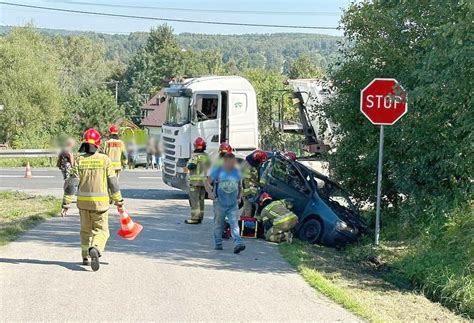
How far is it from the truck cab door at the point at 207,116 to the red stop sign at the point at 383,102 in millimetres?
6105

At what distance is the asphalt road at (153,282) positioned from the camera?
23.1 ft

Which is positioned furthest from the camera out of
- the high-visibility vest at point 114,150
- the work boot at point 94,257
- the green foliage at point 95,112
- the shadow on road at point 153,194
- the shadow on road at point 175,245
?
the green foliage at point 95,112

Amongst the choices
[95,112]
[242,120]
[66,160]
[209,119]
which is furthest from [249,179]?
[95,112]

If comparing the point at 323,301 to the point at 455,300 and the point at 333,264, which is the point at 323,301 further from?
the point at 333,264

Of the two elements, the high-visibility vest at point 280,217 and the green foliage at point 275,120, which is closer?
the high-visibility vest at point 280,217

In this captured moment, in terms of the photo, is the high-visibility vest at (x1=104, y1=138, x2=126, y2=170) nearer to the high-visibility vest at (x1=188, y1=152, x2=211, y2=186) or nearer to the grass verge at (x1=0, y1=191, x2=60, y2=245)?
the grass verge at (x1=0, y1=191, x2=60, y2=245)

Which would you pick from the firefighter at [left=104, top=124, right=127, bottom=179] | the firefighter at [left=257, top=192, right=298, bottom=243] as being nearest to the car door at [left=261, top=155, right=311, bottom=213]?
the firefighter at [left=257, top=192, right=298, bottom=243]

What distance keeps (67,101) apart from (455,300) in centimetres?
5721

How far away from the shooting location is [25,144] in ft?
147

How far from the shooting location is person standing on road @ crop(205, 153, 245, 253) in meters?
10.5

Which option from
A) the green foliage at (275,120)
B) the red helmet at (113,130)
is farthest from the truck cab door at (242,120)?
the red helmet at (113,130)

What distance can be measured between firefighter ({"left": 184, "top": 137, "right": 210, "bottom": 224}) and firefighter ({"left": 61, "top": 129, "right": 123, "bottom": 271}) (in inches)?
168

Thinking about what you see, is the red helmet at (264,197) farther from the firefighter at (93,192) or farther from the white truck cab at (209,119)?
the white truck cab at (209,119)

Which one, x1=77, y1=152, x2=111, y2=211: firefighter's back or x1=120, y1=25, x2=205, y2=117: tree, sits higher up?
x1=120, y1=25, x2=205, y2=117: tree
